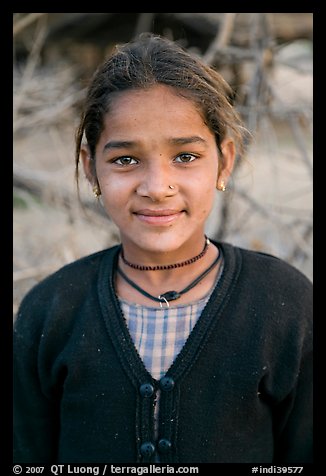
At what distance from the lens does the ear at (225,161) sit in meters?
1.38

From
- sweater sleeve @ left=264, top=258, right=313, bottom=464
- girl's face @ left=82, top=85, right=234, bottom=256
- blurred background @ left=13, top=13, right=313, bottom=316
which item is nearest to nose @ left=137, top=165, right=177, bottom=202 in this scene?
girl's face @ left=82, top=85, right=234, bottom=256

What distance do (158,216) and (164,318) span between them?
27 cm

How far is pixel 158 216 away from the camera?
1254mm

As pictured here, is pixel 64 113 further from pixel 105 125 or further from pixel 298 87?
pixel 105 125

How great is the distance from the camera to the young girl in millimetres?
1255

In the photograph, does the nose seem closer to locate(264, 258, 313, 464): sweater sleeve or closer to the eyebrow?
the eyebrow

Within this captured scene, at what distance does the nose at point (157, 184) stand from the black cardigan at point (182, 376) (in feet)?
0.97

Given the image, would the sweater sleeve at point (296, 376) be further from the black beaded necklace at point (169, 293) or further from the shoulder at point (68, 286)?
the shoulder at point (68, 286)

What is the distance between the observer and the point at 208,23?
2.79 m

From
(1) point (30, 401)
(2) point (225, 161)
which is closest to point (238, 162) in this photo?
(2) point (225, 161)

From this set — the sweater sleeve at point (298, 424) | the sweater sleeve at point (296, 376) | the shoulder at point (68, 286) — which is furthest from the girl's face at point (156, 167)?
the sweater sleeve at point (298, 424)

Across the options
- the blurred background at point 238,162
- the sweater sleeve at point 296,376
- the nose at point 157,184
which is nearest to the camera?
the nose at point 157,184

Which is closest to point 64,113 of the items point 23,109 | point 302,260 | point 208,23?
point 23,109

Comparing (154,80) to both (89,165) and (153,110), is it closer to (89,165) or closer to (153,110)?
(153,110)
